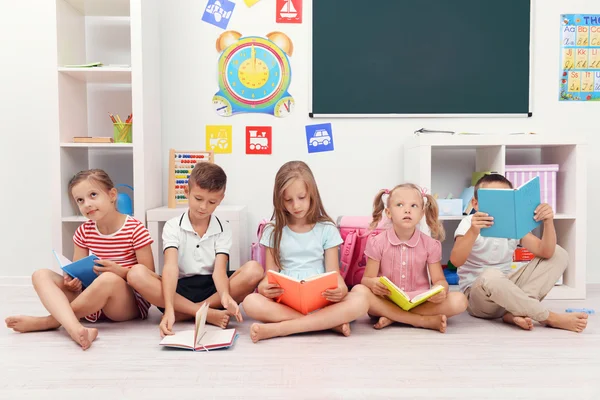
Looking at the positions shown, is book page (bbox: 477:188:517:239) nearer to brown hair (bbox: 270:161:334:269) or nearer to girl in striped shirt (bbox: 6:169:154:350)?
brown hair (bbox: 270:161:334:269)

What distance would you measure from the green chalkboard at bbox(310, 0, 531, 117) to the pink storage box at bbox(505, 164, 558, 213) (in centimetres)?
44

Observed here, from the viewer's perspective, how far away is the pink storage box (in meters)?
2.58

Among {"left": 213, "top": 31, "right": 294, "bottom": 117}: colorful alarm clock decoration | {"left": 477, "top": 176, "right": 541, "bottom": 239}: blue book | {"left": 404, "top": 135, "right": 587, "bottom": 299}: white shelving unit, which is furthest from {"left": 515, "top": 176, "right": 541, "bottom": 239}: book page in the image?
{"left": 213, "top": 31, "right": 294, "bottom": 117}: colorful alarm clock decoration

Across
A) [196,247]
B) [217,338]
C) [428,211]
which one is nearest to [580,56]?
[428,211]

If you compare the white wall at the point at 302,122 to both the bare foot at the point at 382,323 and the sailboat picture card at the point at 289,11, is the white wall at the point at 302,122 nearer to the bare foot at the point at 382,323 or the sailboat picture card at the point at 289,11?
the sailboat picture card at the point at 289,11

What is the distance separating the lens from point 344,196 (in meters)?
2.93

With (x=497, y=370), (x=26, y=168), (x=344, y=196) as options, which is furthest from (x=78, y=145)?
(x=497, y=370)

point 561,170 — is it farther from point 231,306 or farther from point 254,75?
point 231,306

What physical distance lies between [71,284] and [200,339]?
1.76 ft

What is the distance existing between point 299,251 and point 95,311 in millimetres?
772

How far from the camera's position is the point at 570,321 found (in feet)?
6.19

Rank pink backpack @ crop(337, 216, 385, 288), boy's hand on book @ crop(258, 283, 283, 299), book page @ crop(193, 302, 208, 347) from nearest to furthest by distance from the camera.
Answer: book page @ crop(193, 302, 208, 347) → boy's hand on book @ crop(258, 283, 283, 299) → pink backpack @ crop(337, 216, 385, 288)

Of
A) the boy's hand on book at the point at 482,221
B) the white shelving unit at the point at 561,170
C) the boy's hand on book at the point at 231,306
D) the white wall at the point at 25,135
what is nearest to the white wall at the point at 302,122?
the white shelving unit at the point at 561,170

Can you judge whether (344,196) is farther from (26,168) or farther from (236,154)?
(26,168)
